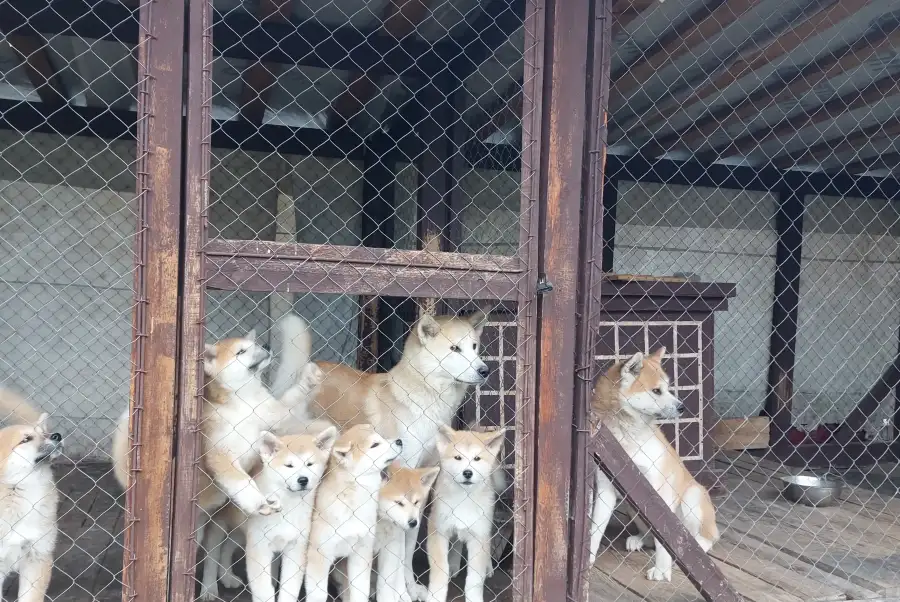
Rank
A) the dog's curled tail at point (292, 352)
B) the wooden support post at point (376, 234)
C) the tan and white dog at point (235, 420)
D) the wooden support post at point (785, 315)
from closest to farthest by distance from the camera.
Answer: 1. the tan and white dog at point (235, 420)
2. the dog's curled tail at point (292, 352)
3. the wooden support post at point (376, 234)
4. the wooden support post at point (785, 315)

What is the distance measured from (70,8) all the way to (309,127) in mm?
2463

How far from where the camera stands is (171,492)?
2.42m

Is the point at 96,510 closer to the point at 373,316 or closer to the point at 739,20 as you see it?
the point at 373,316

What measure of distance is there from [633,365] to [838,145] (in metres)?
2.73

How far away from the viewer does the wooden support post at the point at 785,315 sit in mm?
7031

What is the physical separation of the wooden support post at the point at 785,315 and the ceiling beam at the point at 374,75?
461 cm

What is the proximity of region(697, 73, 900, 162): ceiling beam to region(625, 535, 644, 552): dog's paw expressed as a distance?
2626 millimetres

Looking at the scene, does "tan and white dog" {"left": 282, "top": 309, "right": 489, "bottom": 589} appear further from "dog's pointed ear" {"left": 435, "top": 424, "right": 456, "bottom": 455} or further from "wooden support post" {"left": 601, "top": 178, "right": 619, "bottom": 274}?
"wooden support post" {"left": 601, "top": 178, "right": 619, "bottom": 274}

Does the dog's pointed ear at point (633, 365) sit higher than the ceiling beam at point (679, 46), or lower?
lower

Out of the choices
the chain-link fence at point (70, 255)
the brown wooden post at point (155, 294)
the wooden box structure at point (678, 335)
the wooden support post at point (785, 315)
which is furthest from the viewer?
the wooden support post at point (785, 315)

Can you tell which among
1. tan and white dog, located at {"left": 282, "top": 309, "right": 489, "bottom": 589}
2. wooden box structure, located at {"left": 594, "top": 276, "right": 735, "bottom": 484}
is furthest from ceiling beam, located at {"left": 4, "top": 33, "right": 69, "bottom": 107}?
wooden box structure, located at {"left": 594, "top": 276, "right": 735, "bottom": 484}

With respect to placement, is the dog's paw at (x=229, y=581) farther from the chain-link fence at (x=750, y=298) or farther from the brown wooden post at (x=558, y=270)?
the chain-link fence at (x=750, y=298)

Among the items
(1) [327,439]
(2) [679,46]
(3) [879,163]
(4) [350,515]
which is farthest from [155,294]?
(3) [879,163]

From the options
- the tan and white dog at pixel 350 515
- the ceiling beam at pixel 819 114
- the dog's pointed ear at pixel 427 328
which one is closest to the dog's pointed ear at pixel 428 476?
the tan and white dog at pixel 350 515
